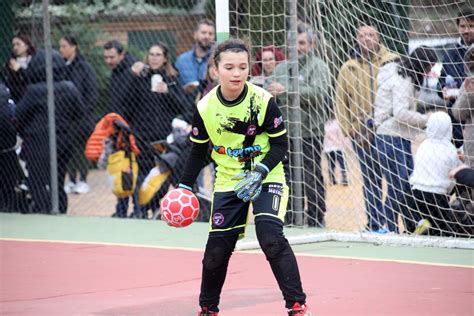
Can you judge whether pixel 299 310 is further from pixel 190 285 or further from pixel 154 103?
pixel 154 103

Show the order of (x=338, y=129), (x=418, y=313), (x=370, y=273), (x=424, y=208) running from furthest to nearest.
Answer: (x=338, y=129) < (x=424, y=208) < (x=370, y=273) < (x=418, y=313)

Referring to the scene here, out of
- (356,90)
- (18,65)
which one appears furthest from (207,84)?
(18,65)

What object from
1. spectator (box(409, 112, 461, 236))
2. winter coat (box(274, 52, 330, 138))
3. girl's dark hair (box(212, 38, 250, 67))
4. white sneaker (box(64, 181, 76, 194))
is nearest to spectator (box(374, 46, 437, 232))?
spectator (box(409, 112, 461, 236))

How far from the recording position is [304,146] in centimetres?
1110

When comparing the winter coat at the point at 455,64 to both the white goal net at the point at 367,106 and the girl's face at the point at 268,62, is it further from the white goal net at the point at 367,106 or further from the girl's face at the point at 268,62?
the girl's face at the point at 268,62

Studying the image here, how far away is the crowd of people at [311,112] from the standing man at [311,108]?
0.04ft

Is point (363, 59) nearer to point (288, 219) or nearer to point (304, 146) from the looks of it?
point (304, 146)

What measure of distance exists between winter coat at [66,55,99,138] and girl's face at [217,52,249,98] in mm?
7347

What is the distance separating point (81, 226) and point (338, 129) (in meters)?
3.23

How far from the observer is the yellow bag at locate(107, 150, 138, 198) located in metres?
12.5

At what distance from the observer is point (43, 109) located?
13133mm

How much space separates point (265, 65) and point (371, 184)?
178cm

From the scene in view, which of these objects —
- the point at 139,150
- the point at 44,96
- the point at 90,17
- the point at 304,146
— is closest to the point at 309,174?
the point at 304,146

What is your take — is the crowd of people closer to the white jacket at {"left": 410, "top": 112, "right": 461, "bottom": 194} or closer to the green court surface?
the white jacket at {"left": 410, "top": 112, "right": 461, "bottom": 194}
